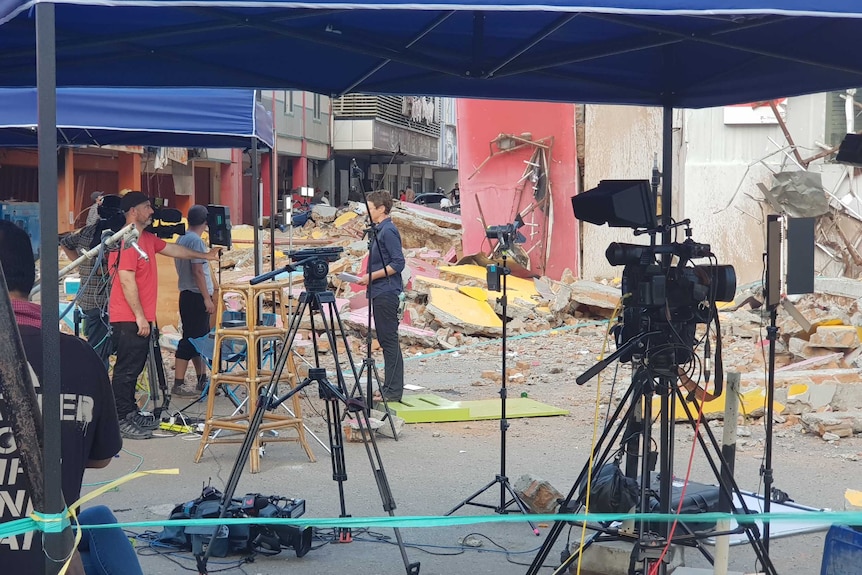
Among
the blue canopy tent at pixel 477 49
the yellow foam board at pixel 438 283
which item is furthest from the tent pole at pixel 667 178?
the yellow foam board at pixel 438 283

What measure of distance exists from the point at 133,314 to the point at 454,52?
13.5 ft

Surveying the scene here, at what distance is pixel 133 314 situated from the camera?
25.9 ft

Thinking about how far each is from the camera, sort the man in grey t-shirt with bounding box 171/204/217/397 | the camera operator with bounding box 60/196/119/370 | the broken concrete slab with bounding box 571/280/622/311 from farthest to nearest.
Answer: the broken concrete slab with bounding box 571/280/622/311
the man in grey t-shirt with bounding box 171/204/217/397
the camera operator with bounding box 60/196/119/370

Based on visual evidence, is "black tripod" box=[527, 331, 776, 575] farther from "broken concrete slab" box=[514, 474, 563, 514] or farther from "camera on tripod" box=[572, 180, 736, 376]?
"broken concrete slab" box=[514, 474, 563, 514]

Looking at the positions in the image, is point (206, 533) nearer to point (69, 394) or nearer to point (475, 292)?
point (69, 394)

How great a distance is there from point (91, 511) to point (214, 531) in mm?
1673


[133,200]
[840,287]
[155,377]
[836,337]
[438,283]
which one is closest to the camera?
[133,200]

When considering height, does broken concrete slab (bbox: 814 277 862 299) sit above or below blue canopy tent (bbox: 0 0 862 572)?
below

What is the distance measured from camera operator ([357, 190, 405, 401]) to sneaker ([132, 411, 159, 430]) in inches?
79.4

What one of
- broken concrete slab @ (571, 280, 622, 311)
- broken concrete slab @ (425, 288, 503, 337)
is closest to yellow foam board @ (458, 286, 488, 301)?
broken concrete slab @ (425, 288, 503, 337)

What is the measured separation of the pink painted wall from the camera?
18.9 metres

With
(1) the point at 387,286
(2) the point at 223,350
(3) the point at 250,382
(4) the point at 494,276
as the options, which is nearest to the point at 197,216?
(2) the point at 223,350

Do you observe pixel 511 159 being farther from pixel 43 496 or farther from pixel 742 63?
pixel 43 496

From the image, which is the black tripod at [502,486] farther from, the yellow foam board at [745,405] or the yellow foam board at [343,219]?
the yellow foam board at [343,219]
